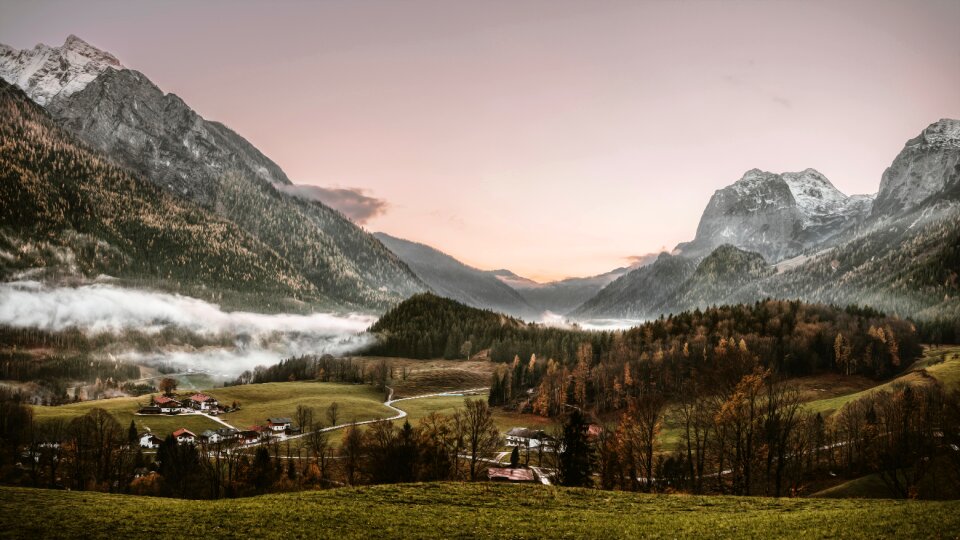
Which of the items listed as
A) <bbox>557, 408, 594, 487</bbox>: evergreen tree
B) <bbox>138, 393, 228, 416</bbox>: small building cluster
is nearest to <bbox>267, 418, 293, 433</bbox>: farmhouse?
<bbox>138, 393, 228, 416</bbox>: small building cluster

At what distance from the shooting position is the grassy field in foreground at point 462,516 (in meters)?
32.3

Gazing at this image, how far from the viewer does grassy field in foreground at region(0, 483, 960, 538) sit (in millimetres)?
32312

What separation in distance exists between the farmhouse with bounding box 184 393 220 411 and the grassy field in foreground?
145 metres

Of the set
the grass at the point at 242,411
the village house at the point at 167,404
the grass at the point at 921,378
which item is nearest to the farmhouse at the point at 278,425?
the grass at the point at 242,411

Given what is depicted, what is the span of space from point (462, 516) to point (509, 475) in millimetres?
39700

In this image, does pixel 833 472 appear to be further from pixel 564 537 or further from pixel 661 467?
pixel 564 537

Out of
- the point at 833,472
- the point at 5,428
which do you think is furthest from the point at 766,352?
the point at 5,428

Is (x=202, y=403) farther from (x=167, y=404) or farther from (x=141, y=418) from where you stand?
(x=141, y=418)

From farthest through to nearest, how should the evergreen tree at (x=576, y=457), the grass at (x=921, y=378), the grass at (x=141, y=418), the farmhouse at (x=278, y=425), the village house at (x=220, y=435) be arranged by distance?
1. the farmhouse at (x=278, y=425)
2. the grass at (x=141, y=418)
3. the village house at (x=220, y=435)
4. the grass at (x=921, y=378)
5. the evergreen tree at (x=576, y=457)

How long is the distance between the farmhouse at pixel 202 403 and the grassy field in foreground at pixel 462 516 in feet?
476

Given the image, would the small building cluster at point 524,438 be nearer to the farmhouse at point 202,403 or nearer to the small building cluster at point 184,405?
the small building cluster at point 184,405

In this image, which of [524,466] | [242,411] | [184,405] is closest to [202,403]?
[184,405]

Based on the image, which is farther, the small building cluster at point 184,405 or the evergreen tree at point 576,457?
the small building cluster at point 184,405

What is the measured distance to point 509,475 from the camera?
7531 centimetres
